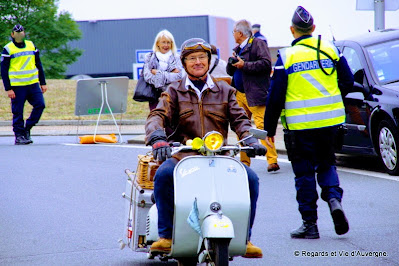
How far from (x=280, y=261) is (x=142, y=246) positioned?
3.48ft

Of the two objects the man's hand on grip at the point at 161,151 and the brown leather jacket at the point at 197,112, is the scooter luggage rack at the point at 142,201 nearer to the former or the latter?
the brown leather jacket at the point at 197,112

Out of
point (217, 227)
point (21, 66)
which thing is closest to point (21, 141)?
point (21, 66)

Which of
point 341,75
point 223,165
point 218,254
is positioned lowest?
point 218,254

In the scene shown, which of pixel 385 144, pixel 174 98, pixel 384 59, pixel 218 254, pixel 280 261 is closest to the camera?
pixel 218 254

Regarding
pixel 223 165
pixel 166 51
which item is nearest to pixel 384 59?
pixel 166 51

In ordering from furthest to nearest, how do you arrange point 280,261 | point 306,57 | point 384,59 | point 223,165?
1. point 384,59
2. point 306,57
3. point 280,261
4. point 223,165

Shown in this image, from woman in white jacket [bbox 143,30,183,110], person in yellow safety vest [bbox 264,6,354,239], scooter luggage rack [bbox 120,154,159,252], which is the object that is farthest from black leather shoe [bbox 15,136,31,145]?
scooter luggage rack [bbox 120,154,159,252]

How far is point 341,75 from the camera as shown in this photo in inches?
296

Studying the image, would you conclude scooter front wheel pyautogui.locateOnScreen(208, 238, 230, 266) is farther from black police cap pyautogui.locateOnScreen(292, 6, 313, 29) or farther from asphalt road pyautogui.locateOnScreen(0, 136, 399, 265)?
black police cap pyautogui.locateOnScreen(292, 6, 313, 29)

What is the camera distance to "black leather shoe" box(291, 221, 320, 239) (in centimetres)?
739

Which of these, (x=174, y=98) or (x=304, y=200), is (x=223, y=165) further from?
(x=304, y=200)

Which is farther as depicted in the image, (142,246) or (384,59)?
(384,59)

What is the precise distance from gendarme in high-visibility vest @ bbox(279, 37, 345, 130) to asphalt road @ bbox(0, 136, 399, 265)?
99cm

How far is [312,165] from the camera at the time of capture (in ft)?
24.6
